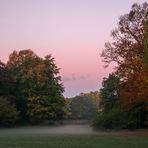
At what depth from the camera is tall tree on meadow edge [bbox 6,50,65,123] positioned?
89.7 meters

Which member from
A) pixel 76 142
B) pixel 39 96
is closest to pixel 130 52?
pixel 76 142

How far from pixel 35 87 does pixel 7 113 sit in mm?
A: 13074

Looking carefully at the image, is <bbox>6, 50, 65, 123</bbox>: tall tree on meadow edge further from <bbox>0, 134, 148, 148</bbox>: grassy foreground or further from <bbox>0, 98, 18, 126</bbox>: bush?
<bbox>0, 134, 148, 148</bbox>: grassy foreground

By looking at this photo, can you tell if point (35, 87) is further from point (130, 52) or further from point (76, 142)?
point (76, 142)

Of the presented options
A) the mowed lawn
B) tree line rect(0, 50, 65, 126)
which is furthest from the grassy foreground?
tree line rect(0, 50, 65, 126)

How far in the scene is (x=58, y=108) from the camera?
3652 inches

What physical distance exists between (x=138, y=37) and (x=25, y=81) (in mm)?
41449

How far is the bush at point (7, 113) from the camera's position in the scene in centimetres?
7869

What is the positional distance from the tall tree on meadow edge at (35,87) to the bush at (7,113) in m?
7.49

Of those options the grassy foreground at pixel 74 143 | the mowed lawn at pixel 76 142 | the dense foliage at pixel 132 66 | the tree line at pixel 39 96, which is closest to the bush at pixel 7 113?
the tree line at pixel 39 96

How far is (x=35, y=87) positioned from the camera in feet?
299

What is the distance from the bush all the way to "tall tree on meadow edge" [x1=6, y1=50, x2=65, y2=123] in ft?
24.6

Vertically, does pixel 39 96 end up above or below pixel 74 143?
above

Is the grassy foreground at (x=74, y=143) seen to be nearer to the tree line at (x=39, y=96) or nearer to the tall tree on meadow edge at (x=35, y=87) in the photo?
the tree line at (x=39, y=96)
